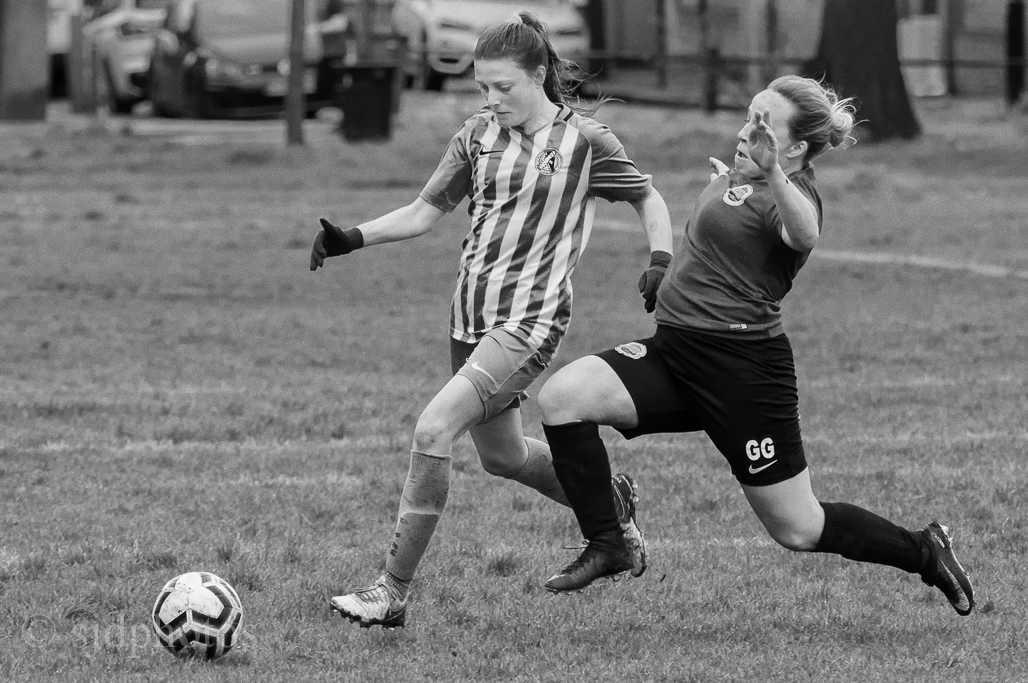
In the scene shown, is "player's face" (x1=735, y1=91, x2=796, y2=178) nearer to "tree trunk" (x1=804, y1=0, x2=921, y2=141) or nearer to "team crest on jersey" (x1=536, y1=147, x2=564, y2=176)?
"team crest on jersey" (x1=536, y1=147, x2=564, y2=176)

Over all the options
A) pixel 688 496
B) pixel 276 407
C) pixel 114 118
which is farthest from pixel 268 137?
pixel 688 496

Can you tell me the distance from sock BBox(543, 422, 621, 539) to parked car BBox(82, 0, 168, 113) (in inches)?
904

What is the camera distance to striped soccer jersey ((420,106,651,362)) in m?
5.12

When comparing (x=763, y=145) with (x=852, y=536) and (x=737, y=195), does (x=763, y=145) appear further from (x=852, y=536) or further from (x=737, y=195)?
(x=852, y=536)

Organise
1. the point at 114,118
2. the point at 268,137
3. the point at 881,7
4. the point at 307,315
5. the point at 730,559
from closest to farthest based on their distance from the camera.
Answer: the point at 730,559, the point at 307,315, the point at 881,7, the point at 268,137, the point at 114,118

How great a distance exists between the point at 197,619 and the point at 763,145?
1.97m

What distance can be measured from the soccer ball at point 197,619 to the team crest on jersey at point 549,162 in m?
1.52

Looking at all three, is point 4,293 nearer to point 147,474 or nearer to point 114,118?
point 147,474

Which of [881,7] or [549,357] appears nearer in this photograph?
[549,357]

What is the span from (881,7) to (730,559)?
1660 centimetres

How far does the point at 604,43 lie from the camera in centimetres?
3209

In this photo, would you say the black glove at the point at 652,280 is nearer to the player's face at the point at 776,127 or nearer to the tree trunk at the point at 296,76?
the player's face at the point at 776,127

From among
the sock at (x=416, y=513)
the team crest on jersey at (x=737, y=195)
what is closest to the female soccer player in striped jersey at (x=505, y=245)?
the sock at (x=416, y=513)

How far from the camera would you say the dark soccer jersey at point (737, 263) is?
16.0 feet
